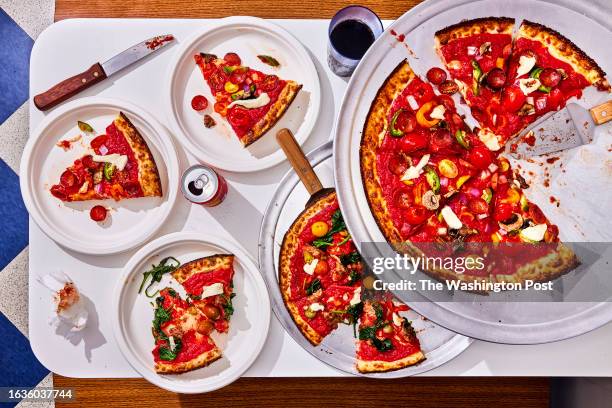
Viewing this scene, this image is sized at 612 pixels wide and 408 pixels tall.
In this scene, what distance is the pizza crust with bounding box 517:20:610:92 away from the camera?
90.0 inches

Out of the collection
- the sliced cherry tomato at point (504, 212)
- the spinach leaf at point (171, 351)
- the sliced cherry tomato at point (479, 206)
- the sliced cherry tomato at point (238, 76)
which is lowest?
the spinach leaf at point (171, 351)

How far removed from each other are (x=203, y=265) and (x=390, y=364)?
1075 mm

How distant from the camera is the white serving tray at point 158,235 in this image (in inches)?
104

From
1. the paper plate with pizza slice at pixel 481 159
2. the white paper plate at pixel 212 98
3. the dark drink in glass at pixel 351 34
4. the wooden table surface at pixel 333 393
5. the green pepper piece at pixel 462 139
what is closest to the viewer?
the paper plate with pizza slice at pixel 481 159

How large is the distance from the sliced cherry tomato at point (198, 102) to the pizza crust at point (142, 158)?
1.05ft

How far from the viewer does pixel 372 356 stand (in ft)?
8.39

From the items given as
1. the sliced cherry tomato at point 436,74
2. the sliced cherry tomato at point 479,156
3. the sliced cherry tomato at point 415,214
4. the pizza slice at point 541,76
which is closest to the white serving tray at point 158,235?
the sliced cherry tomato at point 436,74

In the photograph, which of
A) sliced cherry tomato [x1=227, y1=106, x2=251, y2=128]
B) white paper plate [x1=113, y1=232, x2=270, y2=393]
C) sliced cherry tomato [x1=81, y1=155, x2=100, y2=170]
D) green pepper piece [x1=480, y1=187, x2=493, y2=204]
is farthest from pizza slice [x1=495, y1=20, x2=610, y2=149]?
sliced cherry tomato [x1=81, y1=155, x2=100, y2=170]

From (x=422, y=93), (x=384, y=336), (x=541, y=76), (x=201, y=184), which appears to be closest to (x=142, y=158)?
(x=201, y=184)

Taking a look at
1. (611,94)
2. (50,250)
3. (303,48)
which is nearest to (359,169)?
(303,48)

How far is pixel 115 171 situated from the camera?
2600 mm

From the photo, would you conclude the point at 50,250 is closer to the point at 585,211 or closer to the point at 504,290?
the point at 504,290

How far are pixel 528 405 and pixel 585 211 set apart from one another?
1295mm

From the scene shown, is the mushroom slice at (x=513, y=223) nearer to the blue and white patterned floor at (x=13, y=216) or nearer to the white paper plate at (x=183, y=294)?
the white paper plate at (x=183, y=294)
